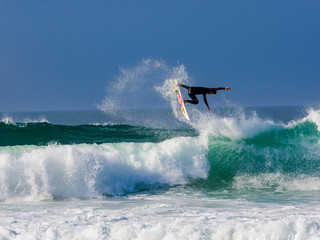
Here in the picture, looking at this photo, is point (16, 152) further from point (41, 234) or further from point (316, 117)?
point (316, 117)

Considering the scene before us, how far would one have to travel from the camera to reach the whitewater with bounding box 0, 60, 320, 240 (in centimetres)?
672

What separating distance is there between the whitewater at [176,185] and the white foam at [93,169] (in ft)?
0.10

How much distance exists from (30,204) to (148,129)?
12754 millimetres

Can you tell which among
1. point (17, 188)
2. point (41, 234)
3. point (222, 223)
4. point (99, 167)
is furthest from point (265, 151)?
point (41, 234)

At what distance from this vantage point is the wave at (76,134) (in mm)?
17969

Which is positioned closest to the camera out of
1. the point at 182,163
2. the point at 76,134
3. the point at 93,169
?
the point at 93,169

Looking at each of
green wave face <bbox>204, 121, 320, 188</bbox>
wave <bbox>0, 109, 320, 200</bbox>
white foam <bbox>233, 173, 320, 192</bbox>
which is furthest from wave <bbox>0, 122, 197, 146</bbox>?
white foam <bbox>233, 173, 320, 192</bbox>

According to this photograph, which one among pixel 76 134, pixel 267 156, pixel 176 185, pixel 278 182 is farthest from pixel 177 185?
pixel 76 134

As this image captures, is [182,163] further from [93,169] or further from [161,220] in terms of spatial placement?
[161,220]

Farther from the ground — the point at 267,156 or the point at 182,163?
the point at 267,156

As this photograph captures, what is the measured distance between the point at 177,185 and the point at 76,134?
29.7 ft

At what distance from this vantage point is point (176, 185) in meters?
11.6

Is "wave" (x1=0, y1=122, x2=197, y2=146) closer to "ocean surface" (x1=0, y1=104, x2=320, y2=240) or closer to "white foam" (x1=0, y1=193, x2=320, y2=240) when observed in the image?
"ocean surface" (x1=0, y1=104, x2=320, y2=240)

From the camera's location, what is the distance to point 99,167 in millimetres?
11172
